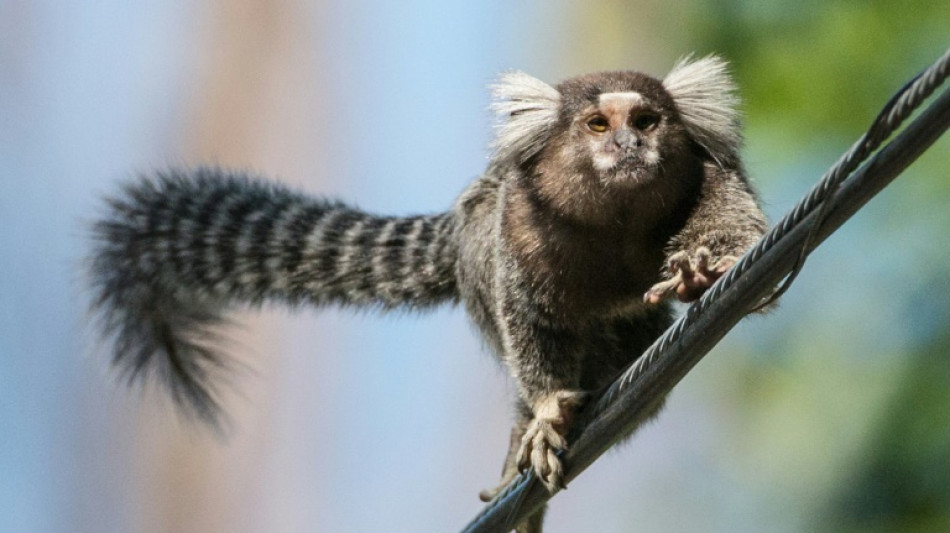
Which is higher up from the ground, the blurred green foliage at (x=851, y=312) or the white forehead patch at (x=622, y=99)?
the white forehead patch at (x=622, y=99)

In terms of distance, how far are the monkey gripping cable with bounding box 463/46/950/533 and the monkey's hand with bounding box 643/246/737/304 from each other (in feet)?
0.97

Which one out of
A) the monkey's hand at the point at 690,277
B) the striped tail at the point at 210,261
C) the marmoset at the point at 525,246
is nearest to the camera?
the monkey's hand at the point at 690,277

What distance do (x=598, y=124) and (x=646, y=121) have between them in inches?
6.9

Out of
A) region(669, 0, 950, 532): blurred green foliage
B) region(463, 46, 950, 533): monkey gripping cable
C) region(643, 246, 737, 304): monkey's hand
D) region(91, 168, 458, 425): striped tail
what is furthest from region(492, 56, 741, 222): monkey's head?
A: region(669, 0, 950, 532): blurred green foliage

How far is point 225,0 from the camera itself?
16672mm

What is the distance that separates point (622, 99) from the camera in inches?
168

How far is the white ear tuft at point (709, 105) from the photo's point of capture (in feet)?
14.3

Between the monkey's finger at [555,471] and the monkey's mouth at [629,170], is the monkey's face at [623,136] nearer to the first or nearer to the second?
the monkey's mouth at [629,170]

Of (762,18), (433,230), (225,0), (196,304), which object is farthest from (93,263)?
(225,0)

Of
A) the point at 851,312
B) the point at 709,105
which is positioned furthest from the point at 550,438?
the point at 851,312

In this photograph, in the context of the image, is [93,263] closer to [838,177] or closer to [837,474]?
[838,177]

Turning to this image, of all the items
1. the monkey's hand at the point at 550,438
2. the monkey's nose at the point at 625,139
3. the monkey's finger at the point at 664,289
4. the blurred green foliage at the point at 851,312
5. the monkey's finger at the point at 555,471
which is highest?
the monkey's nose at the point at 625,139

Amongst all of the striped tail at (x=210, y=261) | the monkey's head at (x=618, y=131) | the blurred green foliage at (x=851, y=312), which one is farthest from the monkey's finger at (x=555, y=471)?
the blurred green foliage at (x=851, y=312)

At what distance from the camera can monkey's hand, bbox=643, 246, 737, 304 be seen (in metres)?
3.57
